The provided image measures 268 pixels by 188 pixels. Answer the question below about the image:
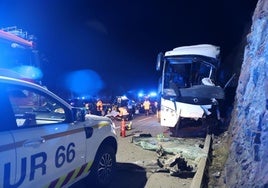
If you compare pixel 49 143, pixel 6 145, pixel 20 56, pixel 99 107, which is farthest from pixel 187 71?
pixel 6 145

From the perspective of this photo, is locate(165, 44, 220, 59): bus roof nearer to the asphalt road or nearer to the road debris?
the road debris

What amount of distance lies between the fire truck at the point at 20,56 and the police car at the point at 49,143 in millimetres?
2971

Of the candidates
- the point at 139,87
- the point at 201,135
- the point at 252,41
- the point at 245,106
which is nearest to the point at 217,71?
the point at 201,135

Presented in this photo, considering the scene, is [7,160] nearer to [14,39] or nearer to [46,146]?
[46,146]

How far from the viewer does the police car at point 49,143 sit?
3.11 meters

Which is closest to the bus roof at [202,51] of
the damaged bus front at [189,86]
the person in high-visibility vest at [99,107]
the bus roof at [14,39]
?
the damaged bus front at [189,86]

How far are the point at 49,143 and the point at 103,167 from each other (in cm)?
180

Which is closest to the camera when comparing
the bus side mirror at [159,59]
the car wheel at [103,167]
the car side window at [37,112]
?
the car side window at [37,112]

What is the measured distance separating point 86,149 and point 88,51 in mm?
Result: 32610

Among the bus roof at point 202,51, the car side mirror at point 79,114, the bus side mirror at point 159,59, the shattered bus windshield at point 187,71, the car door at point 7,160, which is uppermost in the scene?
the bus roof at point 202,51

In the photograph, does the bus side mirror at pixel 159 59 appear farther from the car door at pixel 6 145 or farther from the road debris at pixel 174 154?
the car door at pixel 6 145

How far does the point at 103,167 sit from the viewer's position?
5.21m

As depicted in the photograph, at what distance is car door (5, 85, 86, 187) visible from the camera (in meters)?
3.23

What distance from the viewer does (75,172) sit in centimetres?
431
